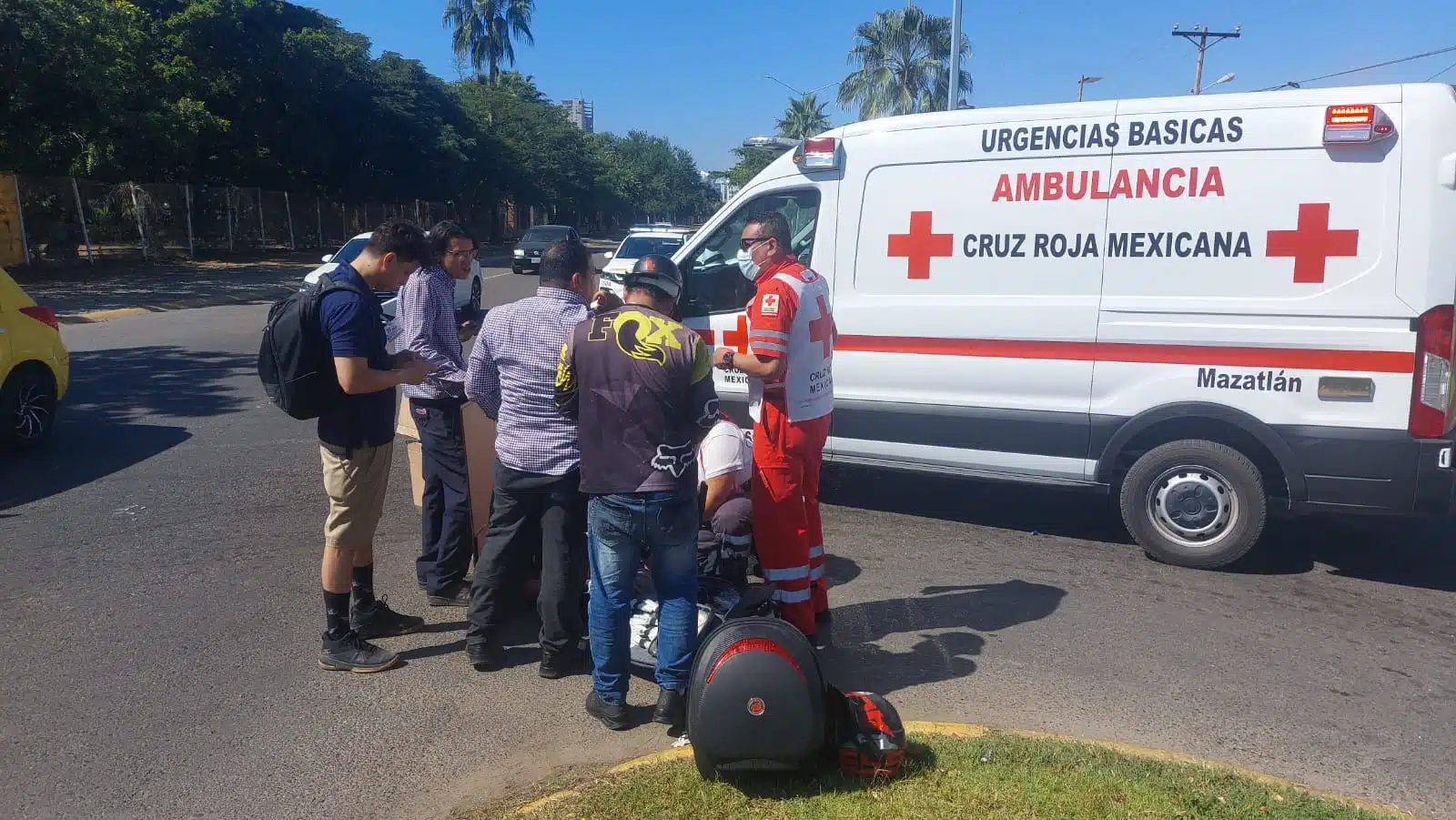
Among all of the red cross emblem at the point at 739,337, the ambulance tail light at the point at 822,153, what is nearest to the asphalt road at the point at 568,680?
the red cross emblem at the point at 739,337

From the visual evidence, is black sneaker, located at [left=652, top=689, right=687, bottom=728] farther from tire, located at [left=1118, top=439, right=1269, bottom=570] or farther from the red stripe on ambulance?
tire, located at [left=1118, top=439, right=1269, bottom=570]

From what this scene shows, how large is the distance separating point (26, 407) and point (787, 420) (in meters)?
6.80

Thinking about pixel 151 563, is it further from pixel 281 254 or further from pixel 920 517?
pixel 281 254

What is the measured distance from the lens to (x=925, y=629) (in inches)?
197

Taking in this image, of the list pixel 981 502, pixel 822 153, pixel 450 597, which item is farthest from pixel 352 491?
Answer: pixel 981 502

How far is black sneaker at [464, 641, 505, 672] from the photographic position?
447cm

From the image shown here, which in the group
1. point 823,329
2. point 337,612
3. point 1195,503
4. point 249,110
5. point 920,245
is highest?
point 249,110

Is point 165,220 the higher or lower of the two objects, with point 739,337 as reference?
higher

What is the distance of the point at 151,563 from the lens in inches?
229

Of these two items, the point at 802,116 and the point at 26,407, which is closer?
the point at 26,407

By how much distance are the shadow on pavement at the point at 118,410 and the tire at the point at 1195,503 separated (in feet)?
23.6

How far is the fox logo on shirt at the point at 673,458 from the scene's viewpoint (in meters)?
3.75

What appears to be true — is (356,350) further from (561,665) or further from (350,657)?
(561,665)

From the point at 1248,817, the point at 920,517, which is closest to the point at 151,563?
the point at 920,517
